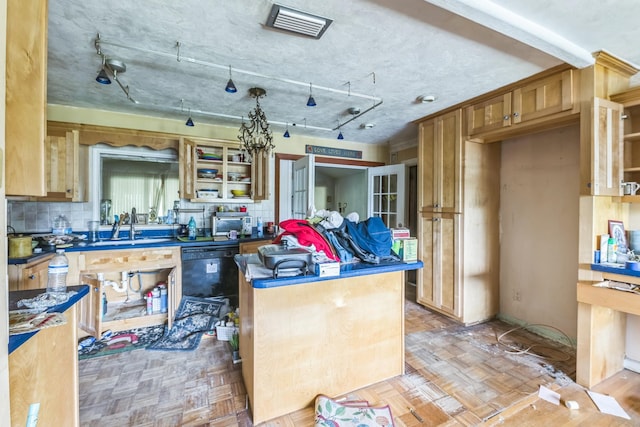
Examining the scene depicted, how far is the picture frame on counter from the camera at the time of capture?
1967 millimetres

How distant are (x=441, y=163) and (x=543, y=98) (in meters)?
1.05

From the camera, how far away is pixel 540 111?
2217 mm

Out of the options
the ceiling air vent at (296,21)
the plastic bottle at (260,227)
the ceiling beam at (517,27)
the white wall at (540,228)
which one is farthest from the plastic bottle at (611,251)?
the plastic bottle at (260,227)

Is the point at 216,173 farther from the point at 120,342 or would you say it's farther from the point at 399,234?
the point at 399,234

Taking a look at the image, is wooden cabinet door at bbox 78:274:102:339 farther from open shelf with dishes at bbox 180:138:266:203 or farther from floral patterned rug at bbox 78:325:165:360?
open shelf with dishes at bbox 180:138:266:203

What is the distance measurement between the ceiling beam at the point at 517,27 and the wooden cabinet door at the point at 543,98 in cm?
18

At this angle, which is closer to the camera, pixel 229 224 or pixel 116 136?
pixel 116 136

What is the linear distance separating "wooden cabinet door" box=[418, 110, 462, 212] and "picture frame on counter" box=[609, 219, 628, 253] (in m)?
1.13

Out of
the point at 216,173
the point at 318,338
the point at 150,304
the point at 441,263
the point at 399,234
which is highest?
the point at 216,173

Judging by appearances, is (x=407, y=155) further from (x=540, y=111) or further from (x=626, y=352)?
(x=626, y=352)

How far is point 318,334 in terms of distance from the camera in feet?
5.65

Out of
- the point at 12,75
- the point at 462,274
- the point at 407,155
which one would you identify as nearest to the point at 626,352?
the point at 462,274

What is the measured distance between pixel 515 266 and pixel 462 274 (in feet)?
2.13

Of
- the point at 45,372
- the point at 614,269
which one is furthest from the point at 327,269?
the point at 614,269
